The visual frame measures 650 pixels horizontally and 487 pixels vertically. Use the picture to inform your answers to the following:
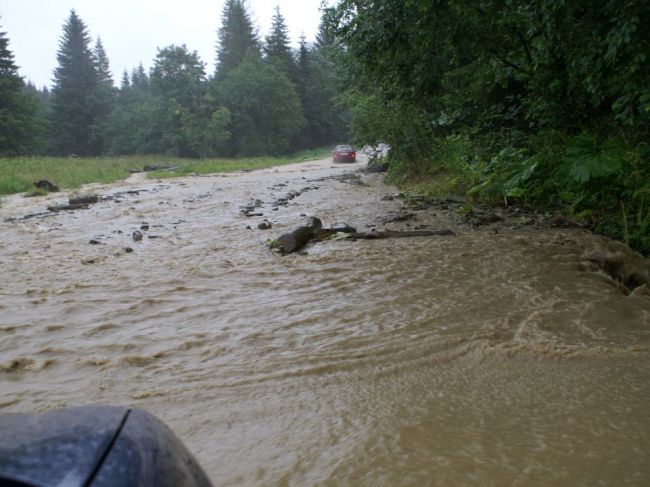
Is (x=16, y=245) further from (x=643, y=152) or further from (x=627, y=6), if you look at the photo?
(x=643, y=152)

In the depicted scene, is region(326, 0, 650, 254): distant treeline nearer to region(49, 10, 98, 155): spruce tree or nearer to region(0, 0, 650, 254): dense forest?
region(0, 0, 650, 254): dense forest

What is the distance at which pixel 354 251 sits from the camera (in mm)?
6902

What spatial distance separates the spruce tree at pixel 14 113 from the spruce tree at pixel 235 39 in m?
26.9

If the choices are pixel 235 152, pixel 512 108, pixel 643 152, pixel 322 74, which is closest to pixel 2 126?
pixel 235 152

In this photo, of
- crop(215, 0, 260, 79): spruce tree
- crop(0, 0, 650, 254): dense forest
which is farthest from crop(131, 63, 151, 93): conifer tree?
crop(0, 0, 650, 254): dense forest

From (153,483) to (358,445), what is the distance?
1764 millimetres

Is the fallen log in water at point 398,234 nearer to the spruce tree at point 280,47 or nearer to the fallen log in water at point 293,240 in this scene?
the fallen log in water at point 293,240

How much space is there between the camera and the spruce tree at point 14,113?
43312mm

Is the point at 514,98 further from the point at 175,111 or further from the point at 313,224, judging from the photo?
the point at 175,111

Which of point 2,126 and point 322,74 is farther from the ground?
point 322,74

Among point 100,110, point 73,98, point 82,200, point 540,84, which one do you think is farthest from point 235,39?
point 540,84

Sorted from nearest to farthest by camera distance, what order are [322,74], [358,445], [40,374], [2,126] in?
1. [358,445]
2. [40,374]
3. [2,126]
4. [322,74]

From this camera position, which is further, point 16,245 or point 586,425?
point 16,245

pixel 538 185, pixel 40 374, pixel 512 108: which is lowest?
pixel 40 374
